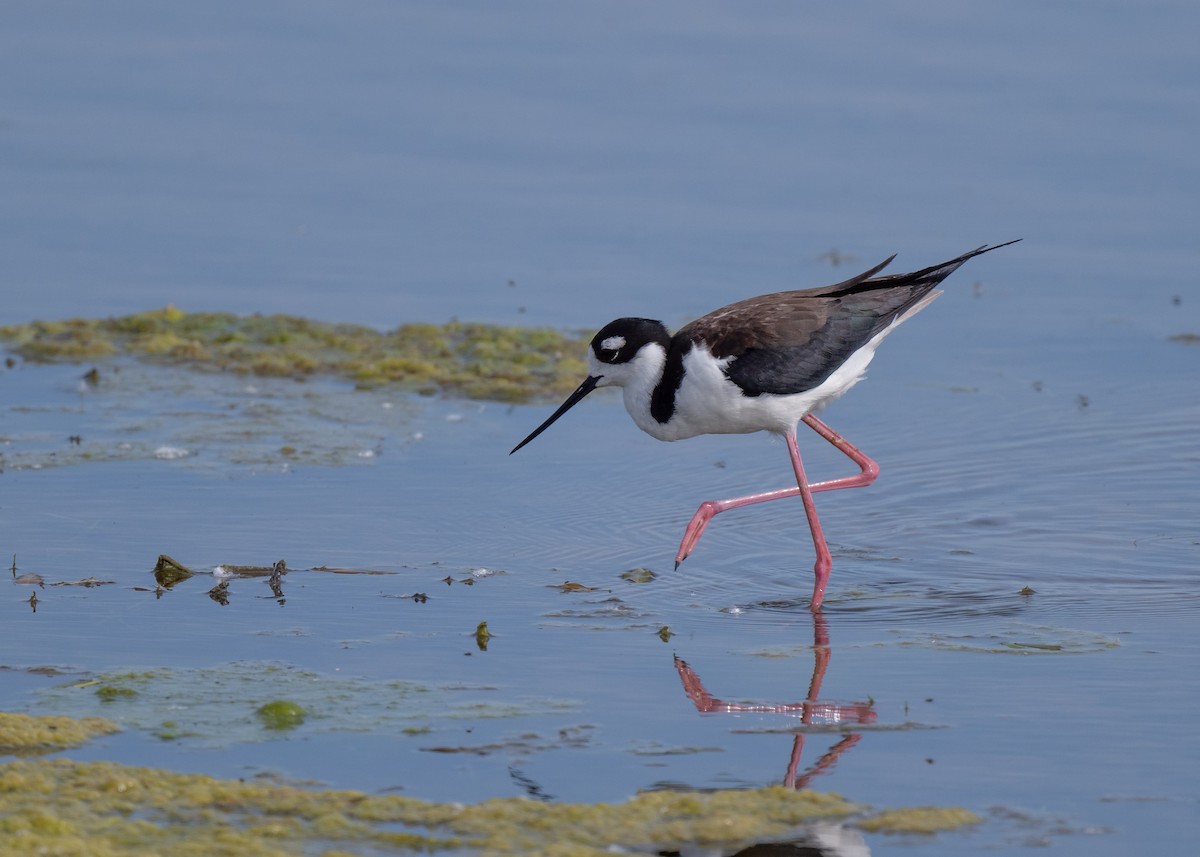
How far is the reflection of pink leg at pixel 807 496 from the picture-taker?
7.61 m

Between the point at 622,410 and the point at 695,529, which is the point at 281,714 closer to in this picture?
the point at 695,529

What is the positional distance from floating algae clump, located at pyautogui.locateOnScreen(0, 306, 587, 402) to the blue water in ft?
0.93

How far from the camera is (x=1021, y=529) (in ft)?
27.2

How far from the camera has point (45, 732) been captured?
219 inches

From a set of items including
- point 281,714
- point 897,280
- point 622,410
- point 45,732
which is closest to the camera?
point 45,732

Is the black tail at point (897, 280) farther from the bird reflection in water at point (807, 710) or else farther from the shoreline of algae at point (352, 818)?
the shoreline of algae at point (352, 818)

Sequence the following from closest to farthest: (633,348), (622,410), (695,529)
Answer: (695,529) < (633,348) < (622,410)

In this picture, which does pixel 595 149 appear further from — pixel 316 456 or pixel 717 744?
pixel 717 744

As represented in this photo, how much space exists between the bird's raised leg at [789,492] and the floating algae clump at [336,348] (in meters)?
2.26

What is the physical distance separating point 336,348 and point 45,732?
18.7 ft

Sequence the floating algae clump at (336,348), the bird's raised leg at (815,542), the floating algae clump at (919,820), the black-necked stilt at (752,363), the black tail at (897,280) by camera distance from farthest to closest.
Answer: the floating algae clump at (336,348) < the black tail at (897,280) < the black-necked stilt at (752,363) < the bird's raised leg at (815,542) < the floating algae clump at (919,820)

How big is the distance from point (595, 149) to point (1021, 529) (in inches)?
264

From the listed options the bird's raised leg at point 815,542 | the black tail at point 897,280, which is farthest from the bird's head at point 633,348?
the black tail at point 897,280

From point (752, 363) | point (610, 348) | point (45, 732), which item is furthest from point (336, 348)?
point (45, 732)
